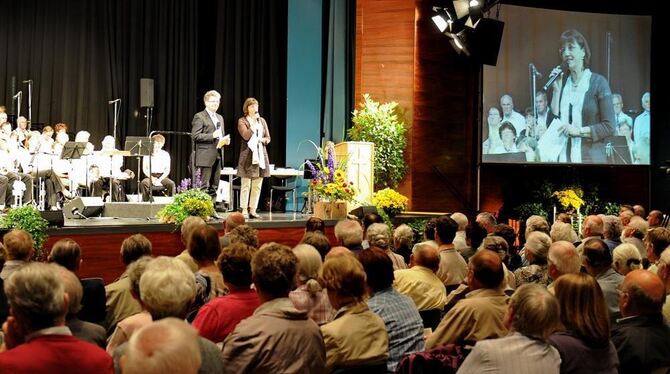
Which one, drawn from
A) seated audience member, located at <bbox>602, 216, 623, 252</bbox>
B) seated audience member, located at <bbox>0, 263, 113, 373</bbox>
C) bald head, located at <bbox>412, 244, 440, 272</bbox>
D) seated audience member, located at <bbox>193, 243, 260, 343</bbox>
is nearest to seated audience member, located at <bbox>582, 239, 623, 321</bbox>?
bald head, located at <bbox>412, 244, 440, 272</bbox>

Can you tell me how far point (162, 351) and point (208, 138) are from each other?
25.8 ft

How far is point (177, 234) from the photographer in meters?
7.56

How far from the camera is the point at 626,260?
4559 millimetres

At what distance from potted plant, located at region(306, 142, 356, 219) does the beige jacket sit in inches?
230

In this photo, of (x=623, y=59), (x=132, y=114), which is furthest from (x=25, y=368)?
(x=623, y=59)

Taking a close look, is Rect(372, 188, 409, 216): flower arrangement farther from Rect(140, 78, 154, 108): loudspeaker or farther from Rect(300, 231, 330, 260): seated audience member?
Rect(300, 231, 330, 260): seated audience member

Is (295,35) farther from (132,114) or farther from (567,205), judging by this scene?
(567,205)

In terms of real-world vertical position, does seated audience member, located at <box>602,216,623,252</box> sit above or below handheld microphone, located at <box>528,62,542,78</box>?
below

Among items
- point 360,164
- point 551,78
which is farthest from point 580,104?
point 360,164

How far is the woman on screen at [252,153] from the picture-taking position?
29.3ft

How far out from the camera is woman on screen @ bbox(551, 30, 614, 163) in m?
12.8

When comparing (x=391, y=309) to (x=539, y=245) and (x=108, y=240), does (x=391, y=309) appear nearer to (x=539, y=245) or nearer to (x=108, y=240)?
(x=539, y=245)

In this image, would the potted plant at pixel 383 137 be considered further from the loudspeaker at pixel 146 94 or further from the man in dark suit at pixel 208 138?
the loudspeaker at pixel 146 94

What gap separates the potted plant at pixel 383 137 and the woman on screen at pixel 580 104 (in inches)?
119
